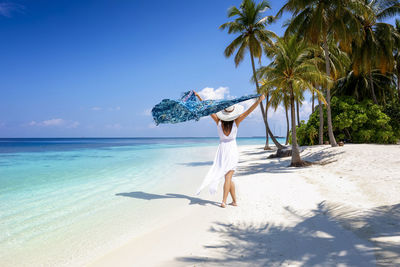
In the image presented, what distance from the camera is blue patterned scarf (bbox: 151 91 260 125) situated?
4.45 metres

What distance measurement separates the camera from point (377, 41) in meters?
16.5

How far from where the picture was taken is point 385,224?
336cm

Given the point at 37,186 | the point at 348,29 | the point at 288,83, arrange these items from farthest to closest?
the point at 348,29 < the point at 288,83 < the point at 37,186

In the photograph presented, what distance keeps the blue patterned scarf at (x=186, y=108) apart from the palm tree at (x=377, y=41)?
16.6 metres

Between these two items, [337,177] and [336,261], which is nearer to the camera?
[336,261]

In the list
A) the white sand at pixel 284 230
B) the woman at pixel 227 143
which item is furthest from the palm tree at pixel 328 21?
the woman at pixel 227 143

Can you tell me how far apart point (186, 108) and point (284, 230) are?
284cm

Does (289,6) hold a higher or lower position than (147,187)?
higher

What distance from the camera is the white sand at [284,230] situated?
263 centimetres

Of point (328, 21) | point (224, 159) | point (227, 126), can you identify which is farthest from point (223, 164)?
point (328, 21)

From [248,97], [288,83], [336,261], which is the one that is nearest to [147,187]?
[248,97]

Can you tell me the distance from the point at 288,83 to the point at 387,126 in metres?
10.4

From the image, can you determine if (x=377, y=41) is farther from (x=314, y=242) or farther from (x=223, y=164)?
(x=314, y=242)

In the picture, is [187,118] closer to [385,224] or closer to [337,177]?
[385,224]
